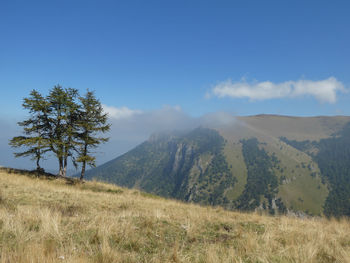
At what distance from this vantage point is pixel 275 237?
19.6 ft

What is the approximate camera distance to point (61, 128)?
29.4 metres

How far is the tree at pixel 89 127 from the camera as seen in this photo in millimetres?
30008

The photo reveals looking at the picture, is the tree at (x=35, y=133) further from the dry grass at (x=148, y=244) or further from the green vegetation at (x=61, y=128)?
the dry grass at (x=148, y=244)

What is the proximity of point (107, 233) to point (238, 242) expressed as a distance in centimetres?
337

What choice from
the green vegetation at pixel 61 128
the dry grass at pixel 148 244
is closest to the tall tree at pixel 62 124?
the green vegetation at pixel 61 128

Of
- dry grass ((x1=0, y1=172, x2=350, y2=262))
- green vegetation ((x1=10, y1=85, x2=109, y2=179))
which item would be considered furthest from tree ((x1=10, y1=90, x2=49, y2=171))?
dry grass ((x1=0, y1=172, x2=350, y2=262))

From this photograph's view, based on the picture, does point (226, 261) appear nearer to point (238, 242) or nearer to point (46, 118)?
point (238, 242)

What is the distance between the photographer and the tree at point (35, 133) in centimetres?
2666

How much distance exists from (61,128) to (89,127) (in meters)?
3.80

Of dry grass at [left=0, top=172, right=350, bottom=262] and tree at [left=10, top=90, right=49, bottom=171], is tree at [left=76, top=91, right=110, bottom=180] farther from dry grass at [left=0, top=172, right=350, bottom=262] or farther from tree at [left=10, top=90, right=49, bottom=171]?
dry grass at [left=0, top=172, right=350, bottom=262]

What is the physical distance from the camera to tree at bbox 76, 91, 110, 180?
98.5 ft

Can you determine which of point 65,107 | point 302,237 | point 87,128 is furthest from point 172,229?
point 65,107

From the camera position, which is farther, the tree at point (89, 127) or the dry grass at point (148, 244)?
the tree at point (89, 127)

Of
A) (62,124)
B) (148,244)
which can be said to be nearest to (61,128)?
(62,124)
